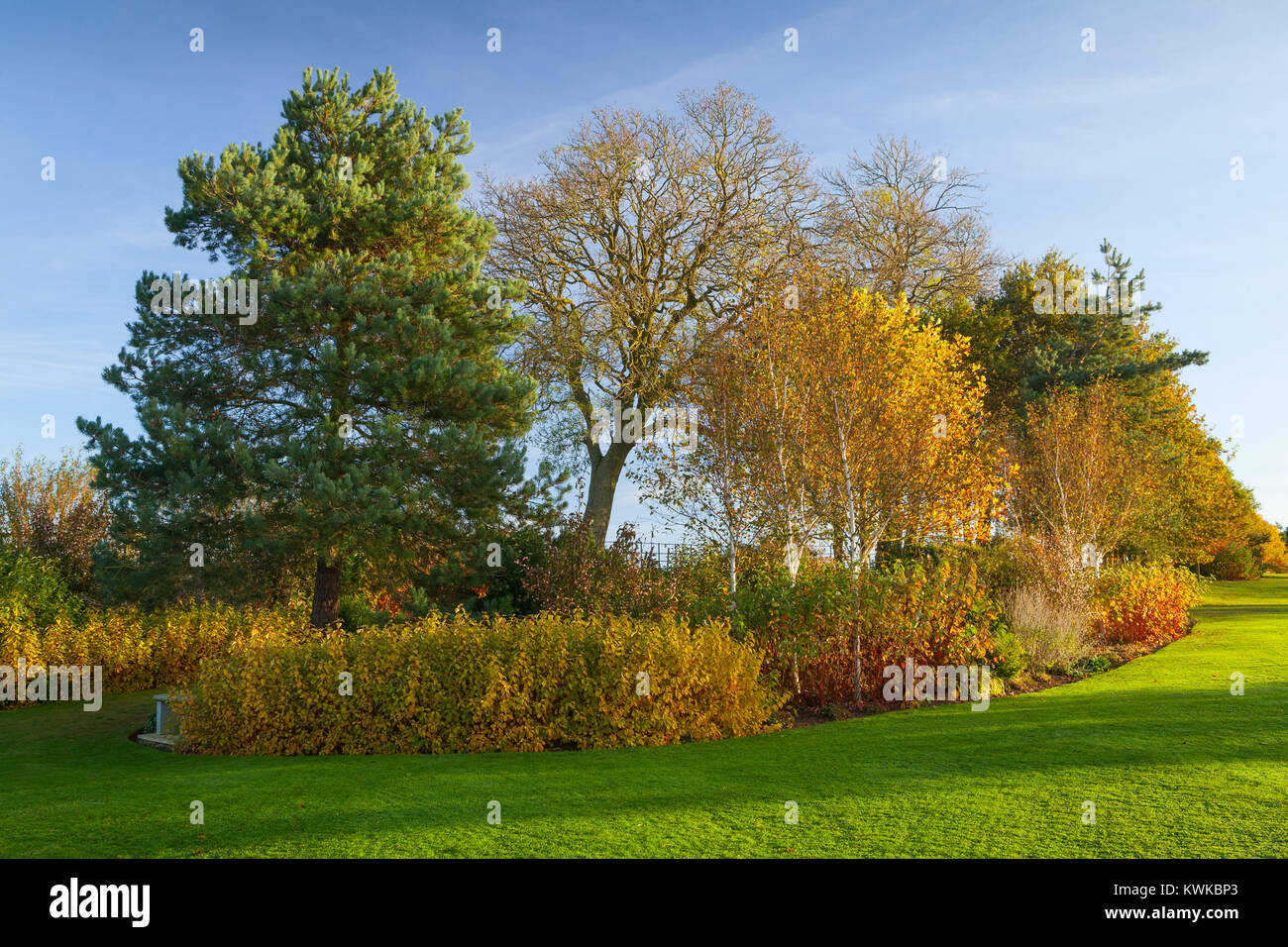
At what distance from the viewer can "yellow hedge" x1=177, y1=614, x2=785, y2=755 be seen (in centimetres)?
879

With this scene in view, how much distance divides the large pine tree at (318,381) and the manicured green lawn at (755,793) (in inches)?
226

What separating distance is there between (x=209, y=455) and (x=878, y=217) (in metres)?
21.8

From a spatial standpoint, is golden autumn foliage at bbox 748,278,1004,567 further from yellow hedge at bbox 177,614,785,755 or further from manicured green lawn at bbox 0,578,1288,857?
yellow hedge at bbox 177,614,785,755

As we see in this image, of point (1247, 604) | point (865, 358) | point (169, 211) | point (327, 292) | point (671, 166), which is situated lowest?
point (1247, 604)

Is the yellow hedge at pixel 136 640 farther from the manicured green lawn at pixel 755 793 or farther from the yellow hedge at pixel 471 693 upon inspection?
the yellow hedge at pixel 471 693

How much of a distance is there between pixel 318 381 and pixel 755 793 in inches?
468

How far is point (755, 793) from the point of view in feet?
21.3

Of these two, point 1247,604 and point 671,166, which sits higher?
point 671,166

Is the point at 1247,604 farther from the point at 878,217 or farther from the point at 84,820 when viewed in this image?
the point at 84,820

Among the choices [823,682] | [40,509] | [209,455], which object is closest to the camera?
[823,682]

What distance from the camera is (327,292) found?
15.1 m

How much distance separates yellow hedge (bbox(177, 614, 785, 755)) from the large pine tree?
548 centimetres
